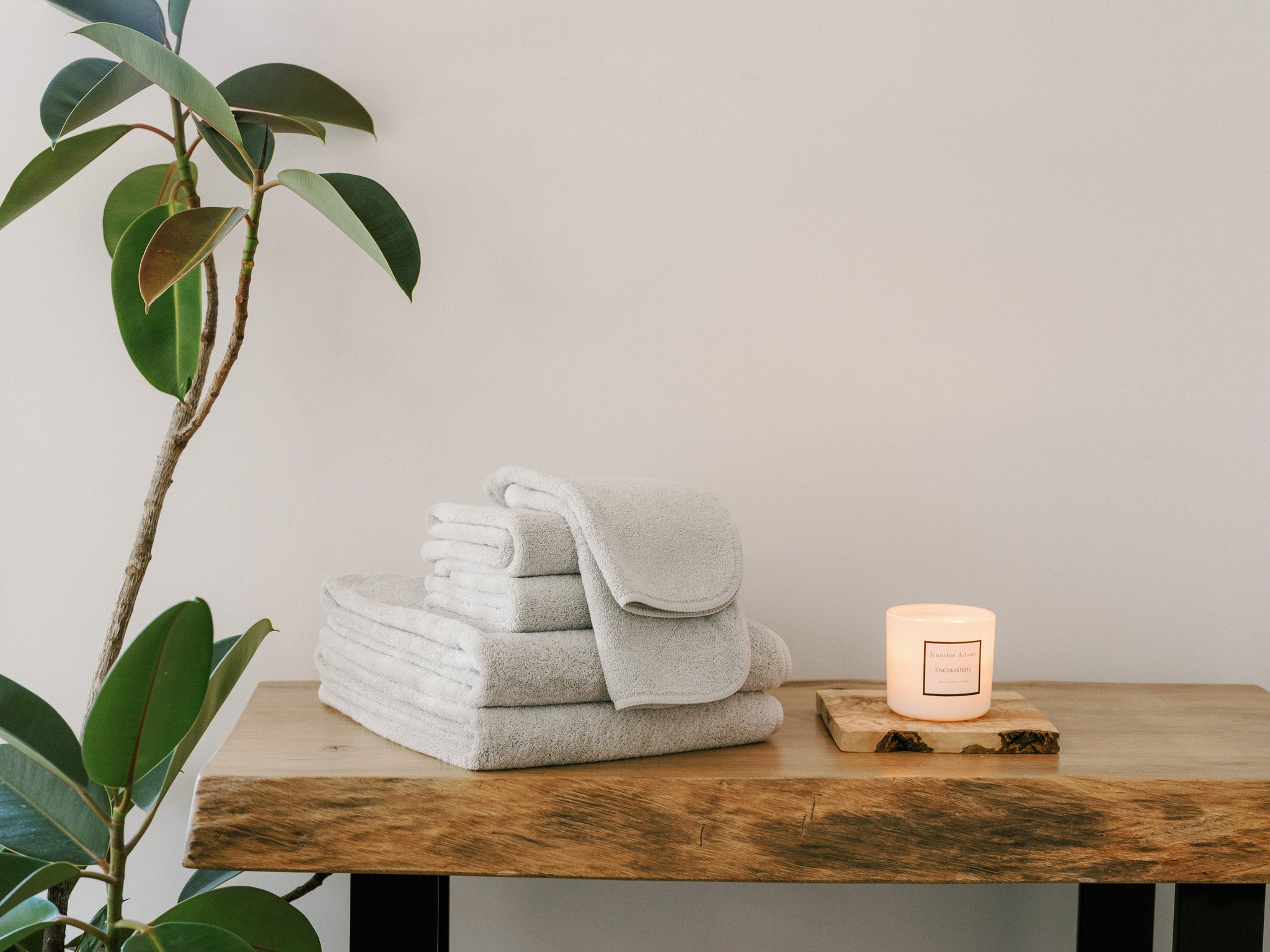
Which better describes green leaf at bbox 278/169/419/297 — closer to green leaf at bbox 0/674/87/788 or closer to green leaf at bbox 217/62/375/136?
green leaf at bbox 217/62/375/136

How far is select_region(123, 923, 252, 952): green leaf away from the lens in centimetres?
69

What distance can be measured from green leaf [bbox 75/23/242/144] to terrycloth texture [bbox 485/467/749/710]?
0.38 metres

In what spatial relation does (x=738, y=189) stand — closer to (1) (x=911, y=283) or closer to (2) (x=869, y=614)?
(1) (x=911, y=283)

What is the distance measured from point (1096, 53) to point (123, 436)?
3.90 feet

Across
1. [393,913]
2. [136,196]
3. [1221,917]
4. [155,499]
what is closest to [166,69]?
[136,196]

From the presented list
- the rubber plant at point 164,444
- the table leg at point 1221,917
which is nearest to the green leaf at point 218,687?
the rubber plant at point 164,444

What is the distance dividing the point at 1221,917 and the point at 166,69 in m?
1.09

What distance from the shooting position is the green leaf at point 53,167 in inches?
35.6

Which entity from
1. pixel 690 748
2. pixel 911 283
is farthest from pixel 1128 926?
pixel 911 283

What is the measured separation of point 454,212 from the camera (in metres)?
1.10

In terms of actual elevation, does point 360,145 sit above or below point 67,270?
above

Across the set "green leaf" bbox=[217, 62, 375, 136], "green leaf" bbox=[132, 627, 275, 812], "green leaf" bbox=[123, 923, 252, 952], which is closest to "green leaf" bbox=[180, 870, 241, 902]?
"green leaf" bbox=[132, 627, 275, 812]

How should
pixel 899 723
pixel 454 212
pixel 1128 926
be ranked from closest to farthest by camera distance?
pixel 899 723, pixel 1128 926, pixel 454 212

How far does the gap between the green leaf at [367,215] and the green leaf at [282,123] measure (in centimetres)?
11
